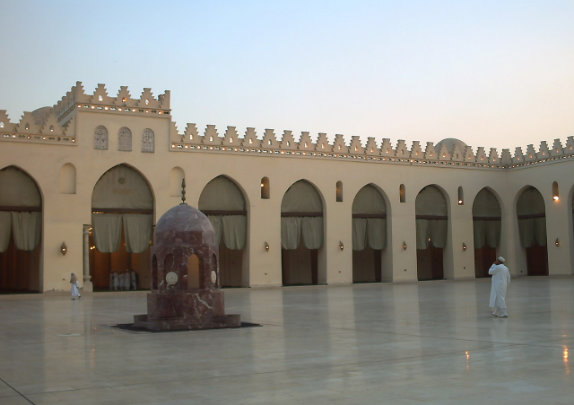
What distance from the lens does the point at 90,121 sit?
90.6 feet

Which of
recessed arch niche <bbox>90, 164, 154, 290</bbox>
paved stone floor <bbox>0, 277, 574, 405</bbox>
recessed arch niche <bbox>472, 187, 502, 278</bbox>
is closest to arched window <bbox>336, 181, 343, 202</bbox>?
recessed arch niche <bbox>472, 187, 502, 278</bbox>

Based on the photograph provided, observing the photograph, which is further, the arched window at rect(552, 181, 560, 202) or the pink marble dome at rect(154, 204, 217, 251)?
the arched window at rect(552, 181, 560, 202)

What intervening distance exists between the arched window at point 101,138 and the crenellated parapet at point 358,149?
2.65 metres

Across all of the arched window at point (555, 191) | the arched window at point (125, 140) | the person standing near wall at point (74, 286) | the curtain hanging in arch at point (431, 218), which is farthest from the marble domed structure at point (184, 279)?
the arched window at point (555, 191)

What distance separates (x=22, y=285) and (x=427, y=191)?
1906 centimetres

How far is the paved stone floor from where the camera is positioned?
21.6 ft

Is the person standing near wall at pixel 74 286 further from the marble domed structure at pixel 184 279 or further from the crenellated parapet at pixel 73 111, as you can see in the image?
the marble domed structure at pixel 184 279

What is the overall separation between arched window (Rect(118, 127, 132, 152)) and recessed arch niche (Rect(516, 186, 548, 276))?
20064 mm

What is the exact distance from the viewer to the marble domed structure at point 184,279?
13203 mm

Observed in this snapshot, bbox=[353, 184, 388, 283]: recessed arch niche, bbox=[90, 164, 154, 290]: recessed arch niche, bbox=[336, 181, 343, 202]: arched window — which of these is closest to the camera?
bbox=[90, 164, 154, 290]: recessed arch niche

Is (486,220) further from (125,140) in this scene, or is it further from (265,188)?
(125,140)

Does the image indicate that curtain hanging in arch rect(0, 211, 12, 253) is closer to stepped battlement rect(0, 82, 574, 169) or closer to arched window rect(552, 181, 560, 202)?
stepped battlement rect(0, 82, 574, 169)

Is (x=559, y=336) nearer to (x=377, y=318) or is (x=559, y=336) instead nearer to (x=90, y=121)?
(x=377, y=318)

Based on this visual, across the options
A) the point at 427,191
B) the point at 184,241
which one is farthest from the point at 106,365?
the point at 427,191
